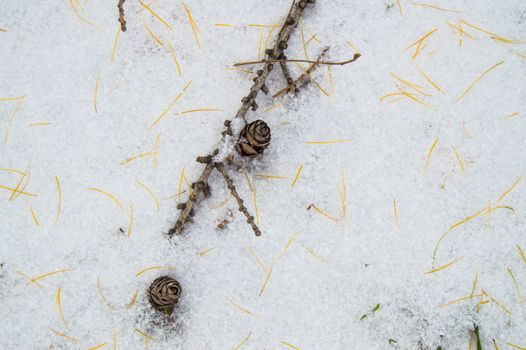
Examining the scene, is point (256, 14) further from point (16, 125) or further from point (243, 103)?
point (16, 125)

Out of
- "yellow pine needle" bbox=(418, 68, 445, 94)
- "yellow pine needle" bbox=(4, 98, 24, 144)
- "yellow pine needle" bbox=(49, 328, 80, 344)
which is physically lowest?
"yellow pine needle" bbox=(49, 328, 80, 344)

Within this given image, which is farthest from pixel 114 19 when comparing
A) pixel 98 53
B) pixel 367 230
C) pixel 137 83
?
pixel 367 230

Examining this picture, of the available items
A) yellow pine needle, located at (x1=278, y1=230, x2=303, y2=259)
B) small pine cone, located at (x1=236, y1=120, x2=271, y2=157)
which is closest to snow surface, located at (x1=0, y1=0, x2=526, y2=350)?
yellow pine needle, located at (x1=278, y1=230, x2=303, y2=259)

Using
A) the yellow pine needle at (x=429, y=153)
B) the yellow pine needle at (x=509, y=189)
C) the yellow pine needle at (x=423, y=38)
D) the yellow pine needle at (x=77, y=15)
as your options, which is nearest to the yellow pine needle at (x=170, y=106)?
the yellow pine needle at (x=77, y=15)

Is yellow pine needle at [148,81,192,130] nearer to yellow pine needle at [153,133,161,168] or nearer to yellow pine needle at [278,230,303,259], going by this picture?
yellow pine needle at [153,133,161,168]

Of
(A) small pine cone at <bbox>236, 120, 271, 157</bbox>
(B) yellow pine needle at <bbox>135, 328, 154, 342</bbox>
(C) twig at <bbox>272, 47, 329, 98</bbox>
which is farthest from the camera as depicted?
(C) twig at <bbox>272, 47, 329, 98</bbox>

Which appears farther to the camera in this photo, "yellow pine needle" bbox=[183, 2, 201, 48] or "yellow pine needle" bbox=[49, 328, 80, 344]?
"yellow pine needle" bbox=[183, 2, 201, 48]

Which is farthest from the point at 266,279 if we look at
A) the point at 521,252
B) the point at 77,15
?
the point at 77,15

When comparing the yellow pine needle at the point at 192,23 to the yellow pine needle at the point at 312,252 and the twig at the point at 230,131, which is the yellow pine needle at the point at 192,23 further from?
the yellow pine needle at the point at 312,252
